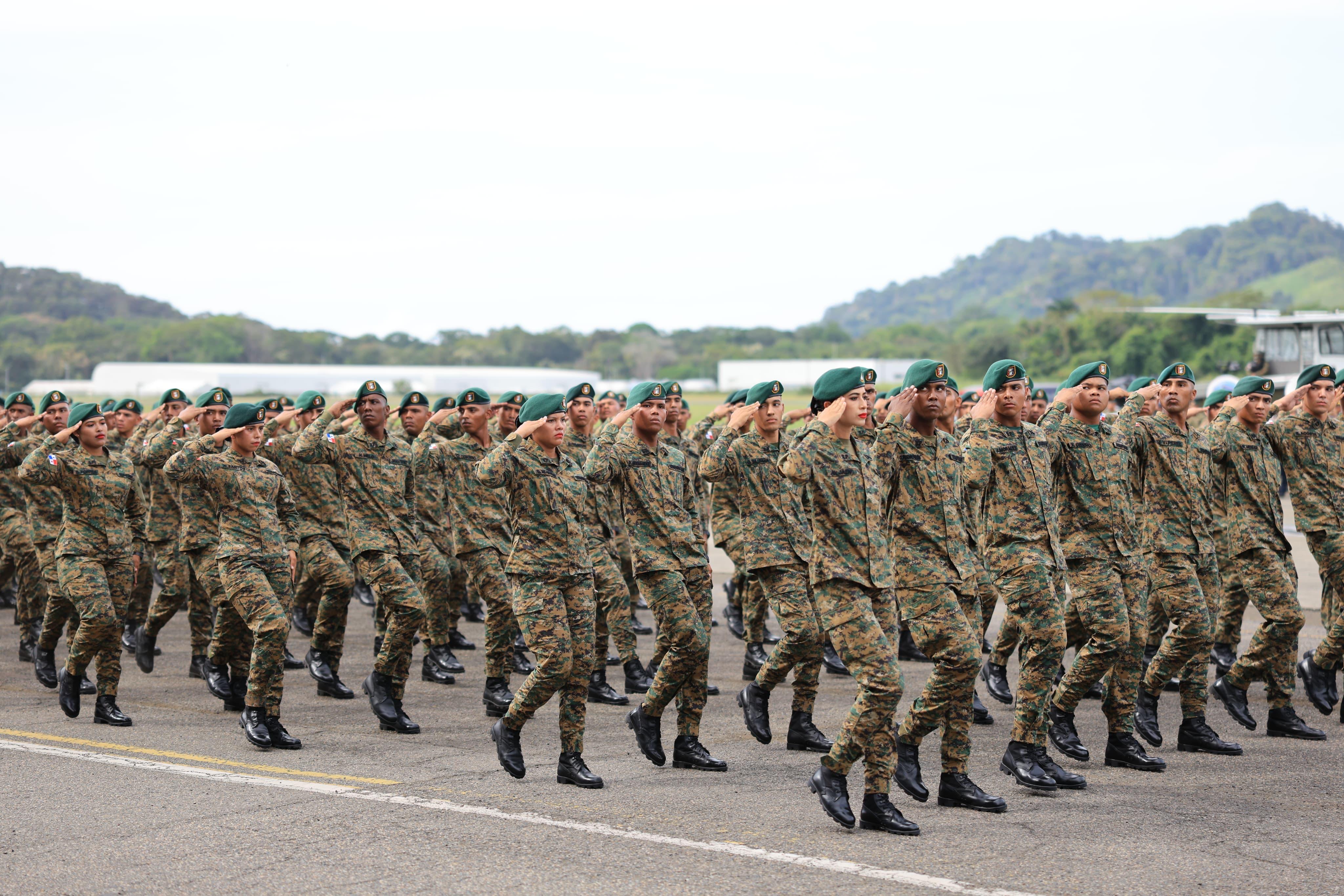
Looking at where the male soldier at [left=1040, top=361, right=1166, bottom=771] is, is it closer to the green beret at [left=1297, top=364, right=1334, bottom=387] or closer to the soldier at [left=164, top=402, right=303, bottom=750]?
the green beret at [left=1297, top=364, right=1334, bottom=387]

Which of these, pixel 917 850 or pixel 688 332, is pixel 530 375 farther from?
pixel 917 850

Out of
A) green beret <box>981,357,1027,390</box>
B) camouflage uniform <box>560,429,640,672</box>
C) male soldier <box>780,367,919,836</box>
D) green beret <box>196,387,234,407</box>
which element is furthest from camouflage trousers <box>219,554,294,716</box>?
green beret <box>981,357,1027,390</box>

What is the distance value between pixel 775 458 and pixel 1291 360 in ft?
104

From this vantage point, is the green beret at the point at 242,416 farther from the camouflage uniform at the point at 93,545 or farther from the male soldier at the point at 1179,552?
the male soldier at the point at 1179,552

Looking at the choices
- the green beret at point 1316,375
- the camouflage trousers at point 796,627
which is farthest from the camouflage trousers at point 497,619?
the green beret at point 1316,375

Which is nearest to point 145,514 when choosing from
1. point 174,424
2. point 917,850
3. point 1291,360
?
point 174,424

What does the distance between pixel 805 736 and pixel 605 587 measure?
178cm

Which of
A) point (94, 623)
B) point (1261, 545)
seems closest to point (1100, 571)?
point (1261, 545)

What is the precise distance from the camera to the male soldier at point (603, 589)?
845 cm

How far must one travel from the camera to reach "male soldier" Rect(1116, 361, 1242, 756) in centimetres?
775

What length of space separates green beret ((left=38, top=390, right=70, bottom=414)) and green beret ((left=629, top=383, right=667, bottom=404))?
17.2 ft

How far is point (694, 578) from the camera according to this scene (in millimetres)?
8258

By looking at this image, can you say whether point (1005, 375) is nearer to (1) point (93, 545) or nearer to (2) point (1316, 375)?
(2) point (1316, 375)

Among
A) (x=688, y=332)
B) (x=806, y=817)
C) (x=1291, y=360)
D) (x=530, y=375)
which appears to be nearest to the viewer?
(x=806, y=817)
